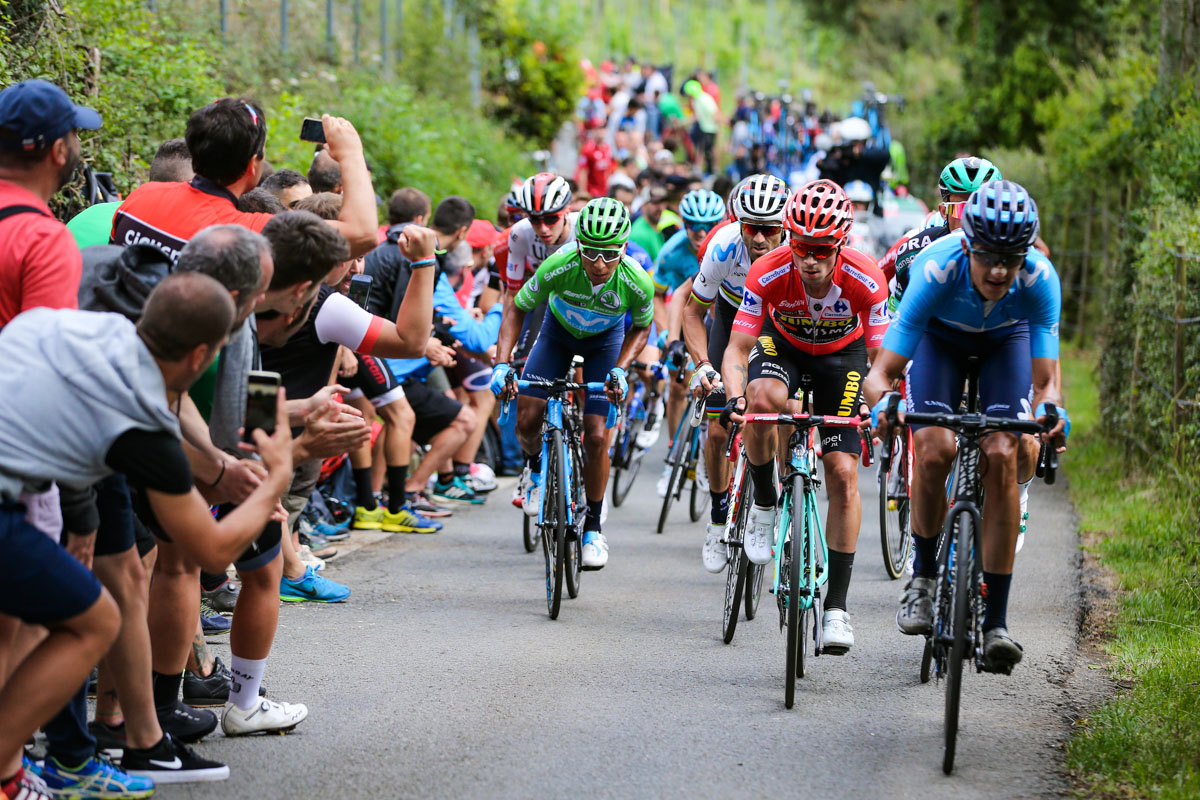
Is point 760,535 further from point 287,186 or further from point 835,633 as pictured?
point 287,186

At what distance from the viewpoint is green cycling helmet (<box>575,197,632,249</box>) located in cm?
817

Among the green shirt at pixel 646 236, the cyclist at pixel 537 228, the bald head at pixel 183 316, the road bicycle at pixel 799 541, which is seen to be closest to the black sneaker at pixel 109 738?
the bald head at pixel 183 316

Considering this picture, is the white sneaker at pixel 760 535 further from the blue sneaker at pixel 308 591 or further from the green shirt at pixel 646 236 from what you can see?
the green shirt at pixel 646 236

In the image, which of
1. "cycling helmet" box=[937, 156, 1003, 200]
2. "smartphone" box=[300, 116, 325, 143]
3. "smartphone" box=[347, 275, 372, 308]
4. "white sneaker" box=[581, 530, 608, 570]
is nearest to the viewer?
"smartphone" box=[300, 116, 325, 143]

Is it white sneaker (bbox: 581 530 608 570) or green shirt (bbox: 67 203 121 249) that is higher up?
green shirt (bbox: 67 203 121 249)

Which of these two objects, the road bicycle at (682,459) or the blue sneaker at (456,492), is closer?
the road bicycle at (682,459)

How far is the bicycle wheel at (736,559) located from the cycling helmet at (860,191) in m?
11.3

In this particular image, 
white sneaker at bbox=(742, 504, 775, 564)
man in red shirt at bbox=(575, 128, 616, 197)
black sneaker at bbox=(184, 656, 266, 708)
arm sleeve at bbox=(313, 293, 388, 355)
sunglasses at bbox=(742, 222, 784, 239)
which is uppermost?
man in red shirt at bbox=(575, 128, 616, 197)

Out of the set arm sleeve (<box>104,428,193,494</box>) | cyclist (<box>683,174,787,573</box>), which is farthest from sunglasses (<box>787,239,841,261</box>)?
arm sleeve (<box>104,428,193,494</box>)

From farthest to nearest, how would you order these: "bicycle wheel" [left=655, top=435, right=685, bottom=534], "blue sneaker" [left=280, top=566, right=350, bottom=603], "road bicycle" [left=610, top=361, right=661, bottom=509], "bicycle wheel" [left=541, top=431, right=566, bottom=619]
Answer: "road bicycle" [left=610, top=361, right=661, bottom=509] < "bicycle wheel" [left=655, top=435, right=685, bottom=534] < "blue sneaker" [left=280, top=566, right=350, bottom=603] < "bicycle wheel" [left=541, top=431, right=566, bottom=619]

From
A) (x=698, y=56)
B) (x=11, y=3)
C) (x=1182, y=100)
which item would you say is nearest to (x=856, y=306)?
(x=11, y=3)

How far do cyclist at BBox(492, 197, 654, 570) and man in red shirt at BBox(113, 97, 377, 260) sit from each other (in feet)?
8.92

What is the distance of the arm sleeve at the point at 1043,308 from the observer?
593cm

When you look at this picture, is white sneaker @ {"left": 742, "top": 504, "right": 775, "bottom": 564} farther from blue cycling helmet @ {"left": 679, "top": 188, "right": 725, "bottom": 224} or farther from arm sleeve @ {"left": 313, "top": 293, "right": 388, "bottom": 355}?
blue cycling helmet @ {"left": 679, "top": 188, "right": 725, "bottom": 224}
